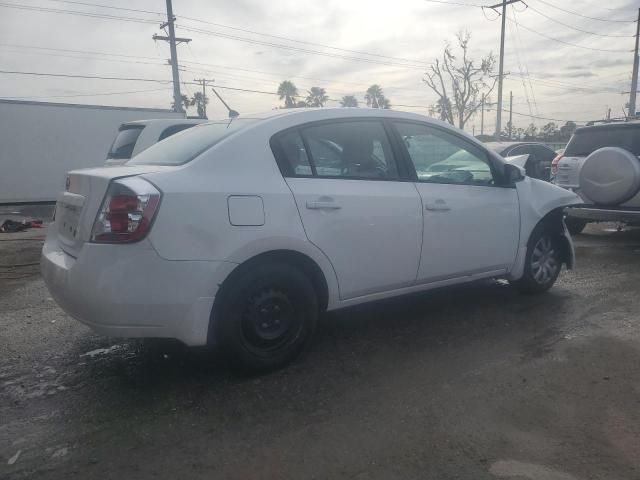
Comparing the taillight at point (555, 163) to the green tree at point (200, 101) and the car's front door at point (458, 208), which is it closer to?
the car's front door at point (458, 208)

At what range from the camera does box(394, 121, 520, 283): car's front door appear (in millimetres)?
4031

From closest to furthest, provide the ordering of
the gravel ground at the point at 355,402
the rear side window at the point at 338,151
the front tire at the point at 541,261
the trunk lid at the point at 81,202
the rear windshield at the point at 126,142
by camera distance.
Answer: the gravel ground at the point at 355,402 → the trunk lid at the point at 81,202 → the rear side window at the point at 338,151 → the front tire at the point at 541,261 → the rear windshield at the point at 126,142

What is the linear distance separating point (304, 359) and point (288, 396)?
570 mm

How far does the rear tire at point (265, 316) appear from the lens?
10.2 ft

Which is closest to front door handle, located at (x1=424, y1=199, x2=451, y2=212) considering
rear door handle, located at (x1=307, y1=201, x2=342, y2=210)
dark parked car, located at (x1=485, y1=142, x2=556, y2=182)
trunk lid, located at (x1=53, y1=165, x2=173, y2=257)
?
rear door handle, located at (x1=307, y1=201, x2=342, y2=210)

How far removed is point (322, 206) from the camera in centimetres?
343

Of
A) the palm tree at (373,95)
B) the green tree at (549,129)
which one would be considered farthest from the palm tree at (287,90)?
the green tree at (549,129)

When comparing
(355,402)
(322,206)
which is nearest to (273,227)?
(322,206)

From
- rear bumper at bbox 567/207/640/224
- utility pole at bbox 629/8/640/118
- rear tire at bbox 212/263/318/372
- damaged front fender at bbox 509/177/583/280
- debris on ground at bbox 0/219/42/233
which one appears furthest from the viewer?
utility pole at bbox 629/8/640/118

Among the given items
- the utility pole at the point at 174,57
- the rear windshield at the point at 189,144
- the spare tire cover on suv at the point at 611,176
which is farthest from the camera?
the utility pole at the point at 174,57

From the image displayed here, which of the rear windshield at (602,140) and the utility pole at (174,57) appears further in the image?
the utility pole at (174,57)

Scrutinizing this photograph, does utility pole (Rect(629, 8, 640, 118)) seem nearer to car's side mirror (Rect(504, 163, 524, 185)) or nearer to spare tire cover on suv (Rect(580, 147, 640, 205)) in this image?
spare tire cover on suv (Rect(580, 147, 640, 205))

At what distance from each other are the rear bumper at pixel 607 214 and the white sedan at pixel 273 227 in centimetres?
333

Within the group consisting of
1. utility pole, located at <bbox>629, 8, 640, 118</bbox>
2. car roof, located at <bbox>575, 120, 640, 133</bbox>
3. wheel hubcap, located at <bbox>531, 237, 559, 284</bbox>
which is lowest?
wheel hubcap, located at <bbox>531, 237, 559, 284</bbox>
